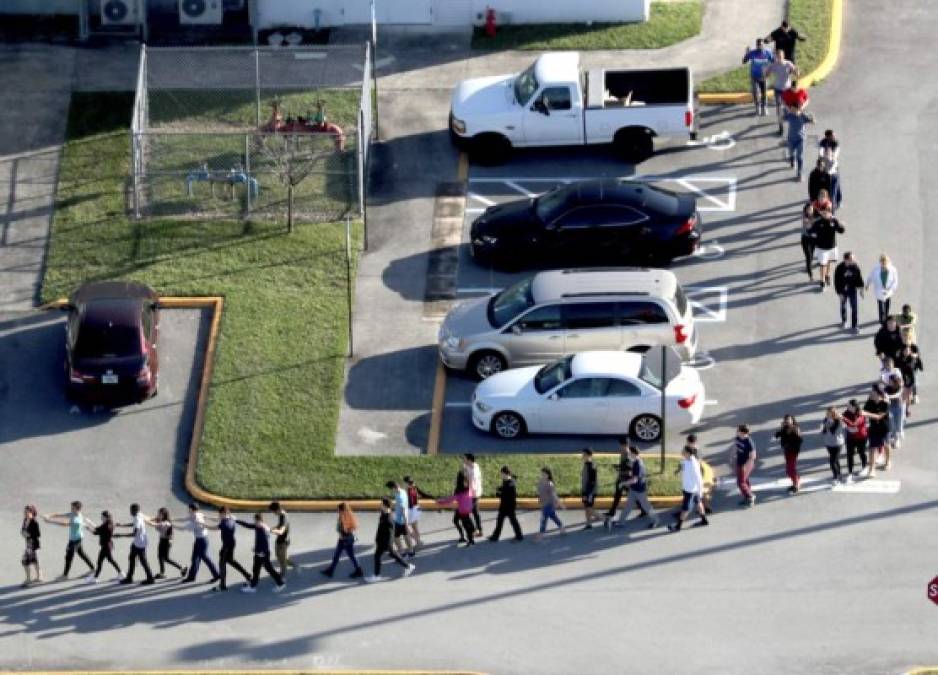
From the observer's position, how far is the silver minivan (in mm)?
41594

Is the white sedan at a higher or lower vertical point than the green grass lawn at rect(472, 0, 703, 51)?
lower

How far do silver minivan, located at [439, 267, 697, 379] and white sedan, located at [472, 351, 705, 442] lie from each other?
933mm

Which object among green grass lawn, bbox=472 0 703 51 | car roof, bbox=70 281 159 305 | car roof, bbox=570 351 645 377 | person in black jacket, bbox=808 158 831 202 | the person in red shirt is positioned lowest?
car roof, bbox=570 351 645 377

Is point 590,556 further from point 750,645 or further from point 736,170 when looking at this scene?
point 736,170

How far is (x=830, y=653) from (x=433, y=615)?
5.52 meters

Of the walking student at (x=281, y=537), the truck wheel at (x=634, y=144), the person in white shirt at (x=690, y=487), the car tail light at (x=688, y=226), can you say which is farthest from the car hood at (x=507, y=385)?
the truck wheel at (x=634, y=144)

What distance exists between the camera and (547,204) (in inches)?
1764

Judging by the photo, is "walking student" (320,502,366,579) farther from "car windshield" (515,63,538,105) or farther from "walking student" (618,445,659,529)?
"car windshield" (515,63,538,105)

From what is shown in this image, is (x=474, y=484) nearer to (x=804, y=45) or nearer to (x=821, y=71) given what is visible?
(x=821, y=71)

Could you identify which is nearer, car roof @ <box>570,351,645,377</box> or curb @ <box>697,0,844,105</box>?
car roof @ <box>570,351,645,377</box>

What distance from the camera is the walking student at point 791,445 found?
3894 cm

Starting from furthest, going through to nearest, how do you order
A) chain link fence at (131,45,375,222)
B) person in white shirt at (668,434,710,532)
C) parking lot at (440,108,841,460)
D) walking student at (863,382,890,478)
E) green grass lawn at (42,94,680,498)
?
chain link fence at (131,45,375,222)
parking lot at (440,108,841,460)
green grass lawn at (42,94,680,498)
walking student at (863,382,890,478)
person in white shirt at (668,434,710,532)

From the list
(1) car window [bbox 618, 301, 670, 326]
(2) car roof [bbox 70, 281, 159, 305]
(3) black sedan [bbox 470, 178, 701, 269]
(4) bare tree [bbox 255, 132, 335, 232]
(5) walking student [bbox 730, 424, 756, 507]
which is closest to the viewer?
(5) walking student [bbox 730, 424, 756, 507]

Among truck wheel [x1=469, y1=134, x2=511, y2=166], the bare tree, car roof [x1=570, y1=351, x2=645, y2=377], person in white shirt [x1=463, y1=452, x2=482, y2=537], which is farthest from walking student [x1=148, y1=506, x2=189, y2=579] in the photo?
truck wheel [x1=469, y1=134, x2=511, y2=166]
